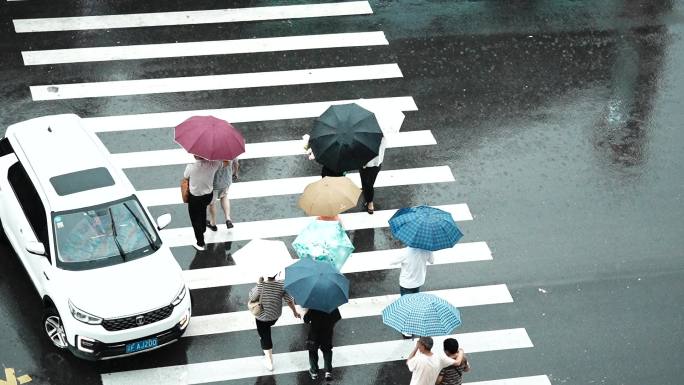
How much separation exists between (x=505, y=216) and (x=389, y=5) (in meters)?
6.54

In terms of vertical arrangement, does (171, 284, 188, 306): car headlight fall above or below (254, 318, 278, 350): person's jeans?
above

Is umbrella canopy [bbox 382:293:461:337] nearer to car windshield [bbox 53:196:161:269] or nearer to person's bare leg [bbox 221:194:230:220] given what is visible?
car windshield [bbox 53:196:161:269]

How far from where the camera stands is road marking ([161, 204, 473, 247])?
15.9 m

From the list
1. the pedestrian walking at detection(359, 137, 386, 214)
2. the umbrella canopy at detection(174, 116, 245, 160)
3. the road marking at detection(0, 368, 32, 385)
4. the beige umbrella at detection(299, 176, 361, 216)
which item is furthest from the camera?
the pedestrian walking at detection(359, 137, 386, 214)

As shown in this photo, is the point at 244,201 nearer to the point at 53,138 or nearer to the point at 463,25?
the point at 53,138

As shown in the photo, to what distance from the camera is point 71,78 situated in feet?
61.9

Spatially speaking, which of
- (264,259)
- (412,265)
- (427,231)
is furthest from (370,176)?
(264,259)

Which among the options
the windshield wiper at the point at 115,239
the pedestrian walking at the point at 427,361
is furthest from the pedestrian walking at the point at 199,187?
the pedestrian walking at the point at 427,361

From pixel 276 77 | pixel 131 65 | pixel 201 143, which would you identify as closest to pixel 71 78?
pixel 131 65

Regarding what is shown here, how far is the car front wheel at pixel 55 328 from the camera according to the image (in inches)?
527

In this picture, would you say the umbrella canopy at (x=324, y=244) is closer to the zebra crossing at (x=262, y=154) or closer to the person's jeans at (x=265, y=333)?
the zebra crossing at (x=262, y=154)

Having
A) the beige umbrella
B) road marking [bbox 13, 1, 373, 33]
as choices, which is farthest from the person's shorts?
road marking [bbox 13, 1, 373, 33]

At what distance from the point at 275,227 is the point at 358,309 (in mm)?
2144

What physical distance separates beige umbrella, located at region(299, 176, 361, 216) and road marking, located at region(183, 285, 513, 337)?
4.83 ft
